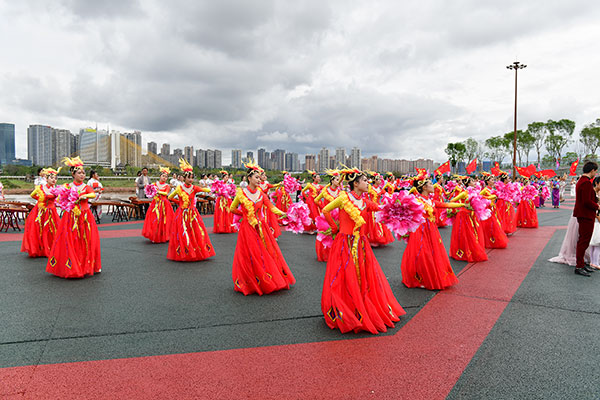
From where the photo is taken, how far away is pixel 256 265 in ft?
17.6

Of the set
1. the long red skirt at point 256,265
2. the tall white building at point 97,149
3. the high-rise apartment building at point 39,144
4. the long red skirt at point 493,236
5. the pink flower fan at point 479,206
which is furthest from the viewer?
the high-rise apartment building at point 39,144

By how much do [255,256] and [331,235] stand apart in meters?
1.45

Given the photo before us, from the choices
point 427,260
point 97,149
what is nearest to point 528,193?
point 427,260

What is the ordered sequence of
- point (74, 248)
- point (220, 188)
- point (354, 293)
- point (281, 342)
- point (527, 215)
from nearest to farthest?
point (281, 342)
point (354, 293)
point (74, 248)
point (220, 188)
point (527, 215)

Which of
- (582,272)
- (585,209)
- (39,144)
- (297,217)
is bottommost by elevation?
(582,272)

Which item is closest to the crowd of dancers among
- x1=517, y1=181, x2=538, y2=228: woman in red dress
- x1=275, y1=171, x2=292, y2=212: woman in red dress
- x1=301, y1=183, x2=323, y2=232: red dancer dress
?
x1=301, y1=183, x2=323, y2=232: red dancer dress

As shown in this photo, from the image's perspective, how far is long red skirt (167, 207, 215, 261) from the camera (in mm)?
7629

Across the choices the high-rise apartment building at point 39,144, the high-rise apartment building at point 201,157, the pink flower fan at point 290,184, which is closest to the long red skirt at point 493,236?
Result: the pink flower fan at point 290,184

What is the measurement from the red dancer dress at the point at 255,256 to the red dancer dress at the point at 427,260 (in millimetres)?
1964

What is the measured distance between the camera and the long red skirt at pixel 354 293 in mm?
3992

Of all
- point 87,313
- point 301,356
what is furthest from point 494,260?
point 87,313

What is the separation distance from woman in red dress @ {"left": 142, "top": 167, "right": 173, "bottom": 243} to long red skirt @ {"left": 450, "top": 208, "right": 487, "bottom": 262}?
7413mm

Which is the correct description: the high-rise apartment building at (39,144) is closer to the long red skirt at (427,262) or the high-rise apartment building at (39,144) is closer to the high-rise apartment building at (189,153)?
the high-rise apartment building at (189,153)

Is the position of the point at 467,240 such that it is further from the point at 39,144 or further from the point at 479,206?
the point at 39,144
